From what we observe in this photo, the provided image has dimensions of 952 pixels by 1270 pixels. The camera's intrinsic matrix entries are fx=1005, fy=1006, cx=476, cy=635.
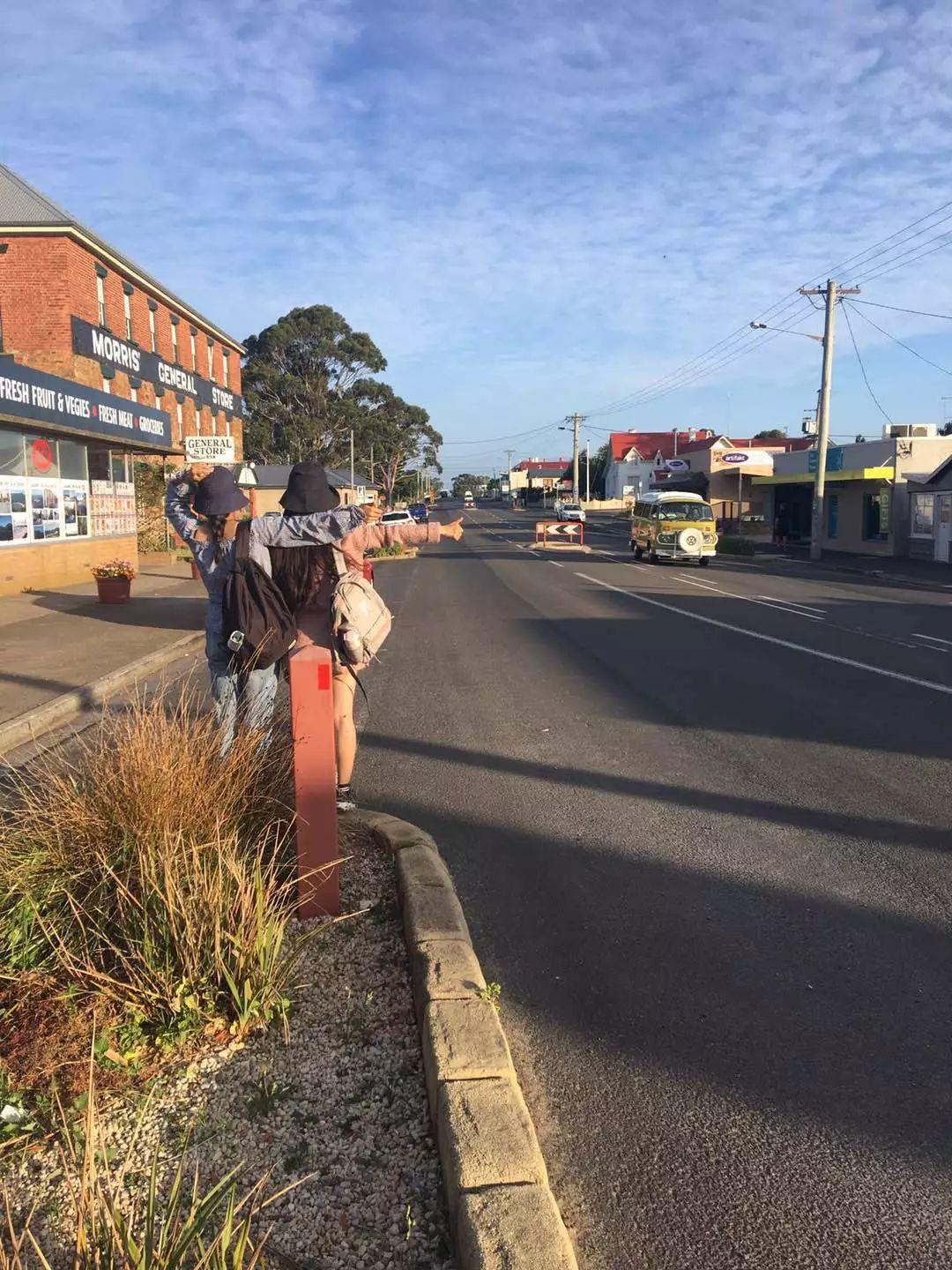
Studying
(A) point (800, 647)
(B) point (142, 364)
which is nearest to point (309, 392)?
(B) point (142, 364)

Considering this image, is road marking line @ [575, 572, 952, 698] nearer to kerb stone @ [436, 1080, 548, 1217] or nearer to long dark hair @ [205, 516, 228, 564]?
long dark hair @ [205, 516, 228, 564]

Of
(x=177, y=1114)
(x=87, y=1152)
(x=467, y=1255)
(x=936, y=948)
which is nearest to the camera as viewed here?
(x=87, y=1152)

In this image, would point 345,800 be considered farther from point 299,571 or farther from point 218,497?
point 218,497

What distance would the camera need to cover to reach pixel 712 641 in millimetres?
13195

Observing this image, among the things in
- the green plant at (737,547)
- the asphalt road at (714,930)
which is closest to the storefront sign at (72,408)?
the asphalt road at (714,930)

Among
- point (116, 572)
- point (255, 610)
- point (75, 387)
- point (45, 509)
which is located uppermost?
point (75, 387)

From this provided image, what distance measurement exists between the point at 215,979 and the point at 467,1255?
131 cm

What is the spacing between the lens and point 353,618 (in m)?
5.03

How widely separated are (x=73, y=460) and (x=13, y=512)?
313cm

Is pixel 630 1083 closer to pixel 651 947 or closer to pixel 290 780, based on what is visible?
pixel 651 947

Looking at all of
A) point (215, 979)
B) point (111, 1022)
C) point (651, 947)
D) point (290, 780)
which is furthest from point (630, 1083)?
point (290, 780)

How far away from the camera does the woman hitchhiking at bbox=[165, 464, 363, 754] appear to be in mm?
4906

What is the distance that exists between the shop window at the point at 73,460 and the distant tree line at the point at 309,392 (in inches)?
1883

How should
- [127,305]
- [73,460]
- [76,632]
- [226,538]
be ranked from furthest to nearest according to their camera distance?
1. [127,305]
2. [73,460]
3. [76,632]
4. [226,538]
